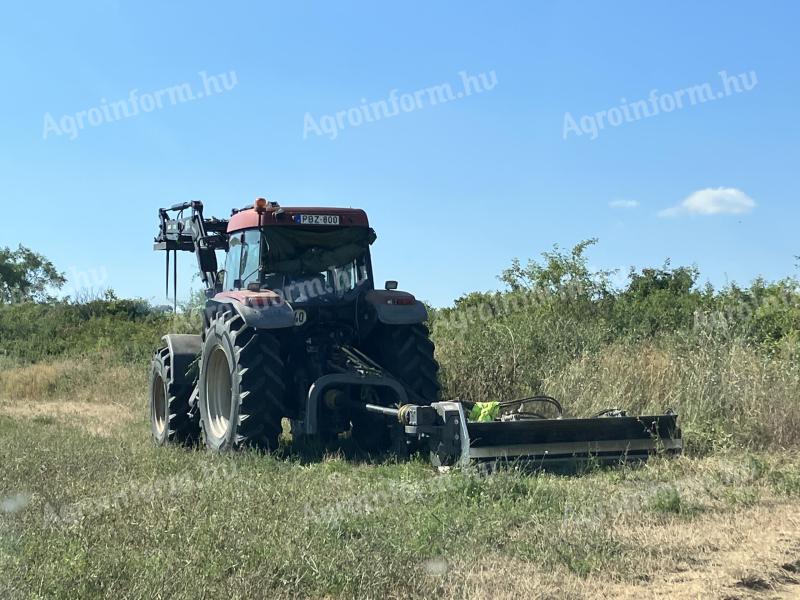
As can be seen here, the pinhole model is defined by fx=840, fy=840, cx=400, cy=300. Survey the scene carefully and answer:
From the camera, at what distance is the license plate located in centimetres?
805

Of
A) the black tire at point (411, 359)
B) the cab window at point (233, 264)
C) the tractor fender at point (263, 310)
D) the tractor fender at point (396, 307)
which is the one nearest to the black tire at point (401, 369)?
the black tire at point (411, 359)

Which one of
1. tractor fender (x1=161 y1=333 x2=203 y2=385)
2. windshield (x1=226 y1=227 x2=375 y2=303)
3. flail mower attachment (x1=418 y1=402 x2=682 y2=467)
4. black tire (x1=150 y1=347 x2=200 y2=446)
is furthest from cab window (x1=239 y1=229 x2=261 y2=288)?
flail mower attachment (x1=418 y1=402 x2=682 y2=467)

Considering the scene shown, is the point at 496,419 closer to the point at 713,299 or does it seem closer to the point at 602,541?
the point at 602,541

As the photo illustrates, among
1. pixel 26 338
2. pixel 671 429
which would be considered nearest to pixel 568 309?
pixel 671 429

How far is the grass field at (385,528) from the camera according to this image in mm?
3859

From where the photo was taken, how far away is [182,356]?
9039mm

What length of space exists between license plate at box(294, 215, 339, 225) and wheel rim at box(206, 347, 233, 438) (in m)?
1.49

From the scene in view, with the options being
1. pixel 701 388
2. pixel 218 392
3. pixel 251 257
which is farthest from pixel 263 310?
pixel 701 388

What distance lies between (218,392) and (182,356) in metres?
0.84

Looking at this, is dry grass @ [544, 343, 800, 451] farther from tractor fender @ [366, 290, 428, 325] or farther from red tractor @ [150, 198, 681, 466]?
tractor fender @ [366, 290, 428, 325]

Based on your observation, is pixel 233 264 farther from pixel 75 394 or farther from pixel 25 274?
pixel 25 274

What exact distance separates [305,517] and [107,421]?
7.22 m

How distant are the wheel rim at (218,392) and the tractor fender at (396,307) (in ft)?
5.22

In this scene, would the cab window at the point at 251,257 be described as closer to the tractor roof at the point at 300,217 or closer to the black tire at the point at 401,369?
the tractor roof at the point at 300,217
